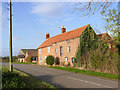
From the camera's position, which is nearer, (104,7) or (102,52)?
(104,7)

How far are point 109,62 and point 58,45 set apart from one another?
754 inches

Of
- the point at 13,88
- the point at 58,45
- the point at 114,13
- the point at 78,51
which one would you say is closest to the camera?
the point at 13,88

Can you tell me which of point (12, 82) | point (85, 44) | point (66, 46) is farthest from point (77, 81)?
point (66, 46)

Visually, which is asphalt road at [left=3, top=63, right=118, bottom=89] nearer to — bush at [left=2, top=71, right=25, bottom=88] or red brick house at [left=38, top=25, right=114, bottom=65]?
bush at [left=2, top=71, right=25, bottom=88]

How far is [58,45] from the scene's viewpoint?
1453 inches

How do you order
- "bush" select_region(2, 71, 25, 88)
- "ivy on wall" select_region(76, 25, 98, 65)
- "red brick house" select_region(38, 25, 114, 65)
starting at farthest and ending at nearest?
"red brick house" select_region(38, 25, 114, 65)
"ivy on wall" select_region(76, 25, 98, 65)
"bush" select_region(2, 71, 25, 88)

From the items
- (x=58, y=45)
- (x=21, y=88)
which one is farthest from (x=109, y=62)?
(x=58, y=45)

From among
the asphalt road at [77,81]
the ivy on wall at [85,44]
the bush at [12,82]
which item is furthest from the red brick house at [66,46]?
the bush at [12,82]

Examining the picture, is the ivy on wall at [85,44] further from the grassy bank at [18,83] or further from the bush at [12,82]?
the bush at [12,82]

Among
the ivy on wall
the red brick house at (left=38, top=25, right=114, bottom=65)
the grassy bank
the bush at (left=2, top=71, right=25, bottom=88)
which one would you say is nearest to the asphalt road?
the grassy bank

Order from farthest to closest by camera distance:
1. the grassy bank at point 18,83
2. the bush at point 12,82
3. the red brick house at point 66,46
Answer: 1. the red brick house at point 66,46
2. the grassy bank at point 18,83
3. the bush at point 12,82

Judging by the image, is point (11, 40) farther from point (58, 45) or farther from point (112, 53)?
point (58, 45)

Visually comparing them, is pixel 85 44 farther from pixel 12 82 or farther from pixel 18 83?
pixel 12 82

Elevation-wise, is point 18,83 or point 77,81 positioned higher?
point 18,83
